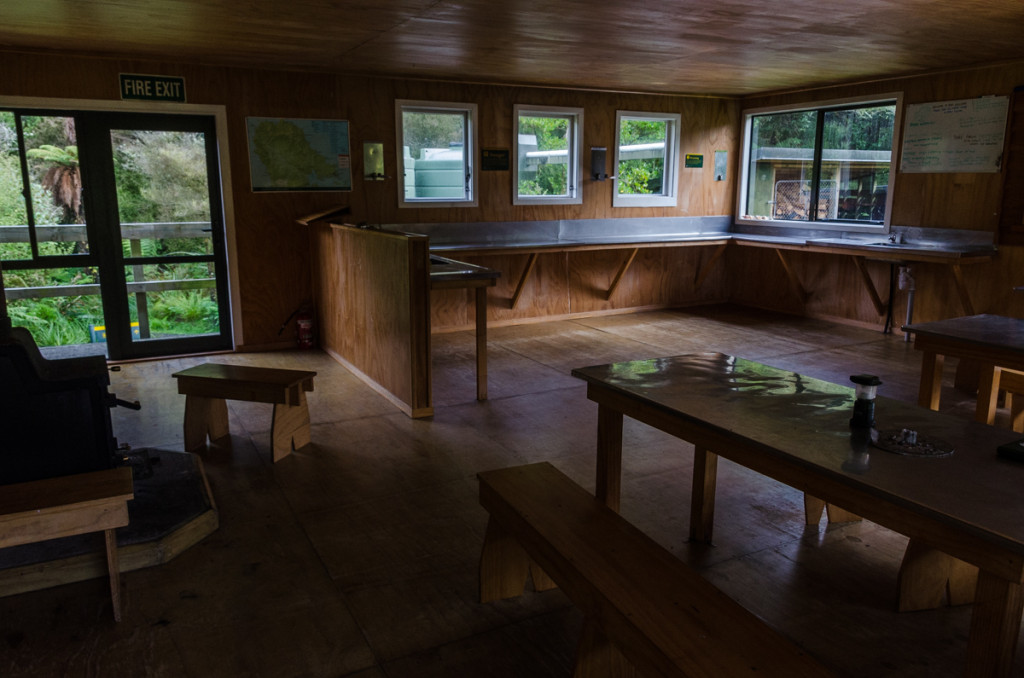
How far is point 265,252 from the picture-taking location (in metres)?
6.41

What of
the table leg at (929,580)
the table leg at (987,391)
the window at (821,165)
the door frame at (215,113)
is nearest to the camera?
the table leg at (929,580)

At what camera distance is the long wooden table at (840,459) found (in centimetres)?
166

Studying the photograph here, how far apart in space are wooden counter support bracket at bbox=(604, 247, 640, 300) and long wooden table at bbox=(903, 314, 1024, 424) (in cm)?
423

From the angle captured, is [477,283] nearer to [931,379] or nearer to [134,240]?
[931,379]

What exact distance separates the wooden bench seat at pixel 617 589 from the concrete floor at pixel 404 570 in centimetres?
33

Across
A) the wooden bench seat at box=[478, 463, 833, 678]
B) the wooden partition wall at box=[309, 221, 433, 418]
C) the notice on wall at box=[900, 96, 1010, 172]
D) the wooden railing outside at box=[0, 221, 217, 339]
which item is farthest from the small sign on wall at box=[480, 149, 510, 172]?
the wooden bench seat at box=[478, 463, 833, 678]

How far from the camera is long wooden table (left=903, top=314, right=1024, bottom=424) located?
3351 mm

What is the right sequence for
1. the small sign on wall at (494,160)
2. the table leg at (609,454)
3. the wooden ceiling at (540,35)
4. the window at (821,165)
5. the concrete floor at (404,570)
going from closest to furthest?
the concrete floor at (404,570), the table leg at (609,454), the wooden ceiling at (540,35), the window at (821,165), the small sign on wall at (494,160)

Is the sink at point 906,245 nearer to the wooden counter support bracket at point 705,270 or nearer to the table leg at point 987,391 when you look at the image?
the wooden counter support bracket at point 705,270

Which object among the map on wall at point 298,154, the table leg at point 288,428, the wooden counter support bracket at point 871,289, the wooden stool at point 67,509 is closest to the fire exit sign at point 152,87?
the map on wall at point 298,154

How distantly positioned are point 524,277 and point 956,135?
405 cm

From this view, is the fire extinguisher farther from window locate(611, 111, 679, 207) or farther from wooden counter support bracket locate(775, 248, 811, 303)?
wooden counter support bracket locate(775, 248, 811, 303)

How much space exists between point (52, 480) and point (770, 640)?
93.6 inches

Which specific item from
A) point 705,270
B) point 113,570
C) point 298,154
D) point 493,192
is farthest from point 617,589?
point 705,270
